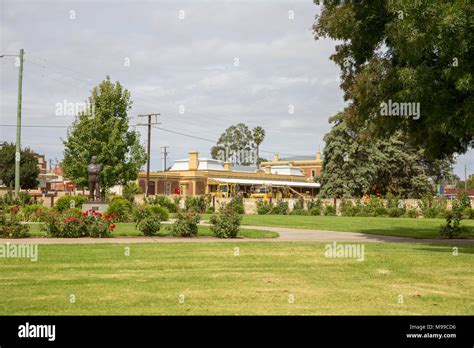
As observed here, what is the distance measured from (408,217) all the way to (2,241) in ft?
98.2

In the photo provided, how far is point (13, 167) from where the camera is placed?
78.6 meters

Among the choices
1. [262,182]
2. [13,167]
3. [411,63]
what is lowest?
[262,182]

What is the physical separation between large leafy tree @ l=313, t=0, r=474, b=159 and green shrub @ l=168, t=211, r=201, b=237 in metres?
6.42

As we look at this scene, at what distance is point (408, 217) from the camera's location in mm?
39969

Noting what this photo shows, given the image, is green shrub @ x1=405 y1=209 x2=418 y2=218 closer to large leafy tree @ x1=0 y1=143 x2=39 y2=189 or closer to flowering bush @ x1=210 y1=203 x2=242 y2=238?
flowering bush @ x1=210 y1=203 x2=242 y2=238

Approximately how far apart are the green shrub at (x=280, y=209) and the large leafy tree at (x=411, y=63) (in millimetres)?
24140

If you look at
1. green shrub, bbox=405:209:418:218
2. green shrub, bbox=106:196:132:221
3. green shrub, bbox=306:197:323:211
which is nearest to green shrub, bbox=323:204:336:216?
green shrub, bbox=306:197:323:211

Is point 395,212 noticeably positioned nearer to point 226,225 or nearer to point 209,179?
point 226,225

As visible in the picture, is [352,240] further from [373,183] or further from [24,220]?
[373,183]

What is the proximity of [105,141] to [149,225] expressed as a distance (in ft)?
74.8

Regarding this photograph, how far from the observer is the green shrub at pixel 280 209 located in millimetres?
44031

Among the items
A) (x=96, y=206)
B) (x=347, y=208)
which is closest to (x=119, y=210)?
(x=96, y=206)

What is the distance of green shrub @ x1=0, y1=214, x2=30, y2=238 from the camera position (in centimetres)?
1769


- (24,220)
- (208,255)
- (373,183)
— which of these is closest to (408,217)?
(373,183)
